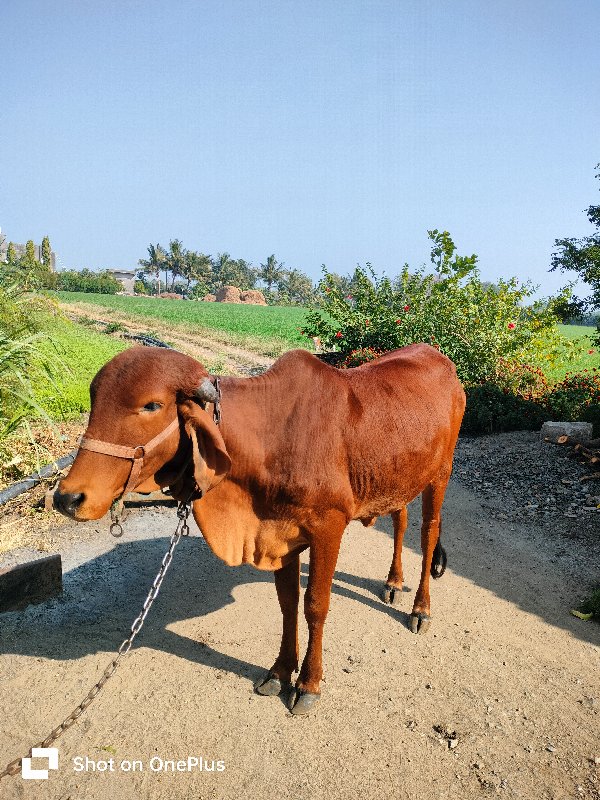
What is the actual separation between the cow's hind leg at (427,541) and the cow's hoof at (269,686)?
3.96 ft

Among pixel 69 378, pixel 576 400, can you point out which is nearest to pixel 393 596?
pixel 69 378

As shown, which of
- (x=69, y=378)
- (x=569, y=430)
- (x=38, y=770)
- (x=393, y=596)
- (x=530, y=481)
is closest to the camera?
(x=38, y=770)

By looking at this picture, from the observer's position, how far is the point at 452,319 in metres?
10.1

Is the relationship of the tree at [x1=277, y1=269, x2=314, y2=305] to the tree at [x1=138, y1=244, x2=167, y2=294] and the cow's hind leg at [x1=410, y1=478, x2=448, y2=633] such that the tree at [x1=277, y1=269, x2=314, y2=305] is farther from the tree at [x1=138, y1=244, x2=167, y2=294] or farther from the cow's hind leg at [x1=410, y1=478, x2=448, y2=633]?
the cow's hind leg at [x1=410, y1=478, x2=448, y2=633]

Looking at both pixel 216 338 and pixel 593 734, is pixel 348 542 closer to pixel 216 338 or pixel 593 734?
pixel 593 734

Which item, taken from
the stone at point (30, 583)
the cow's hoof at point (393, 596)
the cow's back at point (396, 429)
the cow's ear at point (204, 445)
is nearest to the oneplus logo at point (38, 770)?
the stone at point (30, 583)

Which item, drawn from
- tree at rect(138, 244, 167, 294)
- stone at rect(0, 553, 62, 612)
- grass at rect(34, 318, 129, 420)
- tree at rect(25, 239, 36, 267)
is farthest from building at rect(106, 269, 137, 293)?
stone at rect(0, 553, 62, 612)

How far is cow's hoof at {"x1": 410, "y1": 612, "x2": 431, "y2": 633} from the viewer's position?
421 cm

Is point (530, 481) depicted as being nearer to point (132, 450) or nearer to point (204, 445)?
point (204, 445)

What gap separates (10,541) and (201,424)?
3353mm

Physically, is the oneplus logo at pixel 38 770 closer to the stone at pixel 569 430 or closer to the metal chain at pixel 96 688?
the metal chain at pixel 96 688

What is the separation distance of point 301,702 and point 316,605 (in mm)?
605

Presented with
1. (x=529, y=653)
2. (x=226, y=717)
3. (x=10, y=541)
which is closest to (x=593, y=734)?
(x=529, y=653)

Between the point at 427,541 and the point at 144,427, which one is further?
the point at 427,541
